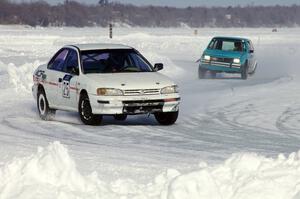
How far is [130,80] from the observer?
12.8 meters

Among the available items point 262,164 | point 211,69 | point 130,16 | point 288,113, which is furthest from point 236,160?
point 130,16

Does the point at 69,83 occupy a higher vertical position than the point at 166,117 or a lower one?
higher

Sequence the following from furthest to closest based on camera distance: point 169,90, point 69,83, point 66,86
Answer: point 66,86 → point 69,83 → point 169,90

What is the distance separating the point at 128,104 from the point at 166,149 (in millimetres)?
2650

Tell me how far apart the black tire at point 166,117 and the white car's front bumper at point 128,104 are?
45 cm

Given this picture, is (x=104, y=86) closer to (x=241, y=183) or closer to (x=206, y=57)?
(x=241, y=183)

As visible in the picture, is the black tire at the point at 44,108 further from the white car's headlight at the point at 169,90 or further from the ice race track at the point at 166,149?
the white car's headlight at the point at 169,90

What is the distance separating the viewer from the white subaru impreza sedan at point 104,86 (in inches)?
499

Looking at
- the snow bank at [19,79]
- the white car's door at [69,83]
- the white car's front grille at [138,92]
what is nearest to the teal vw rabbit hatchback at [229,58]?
the snow bank at [19,79]

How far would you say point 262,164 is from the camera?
6340 millimetres

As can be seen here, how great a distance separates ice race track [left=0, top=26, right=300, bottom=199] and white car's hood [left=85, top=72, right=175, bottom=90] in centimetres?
71

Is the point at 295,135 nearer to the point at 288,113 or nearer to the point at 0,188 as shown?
the point at 288,113

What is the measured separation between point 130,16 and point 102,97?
186 metres

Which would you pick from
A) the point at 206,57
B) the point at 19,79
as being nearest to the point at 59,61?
the point at 19,79
